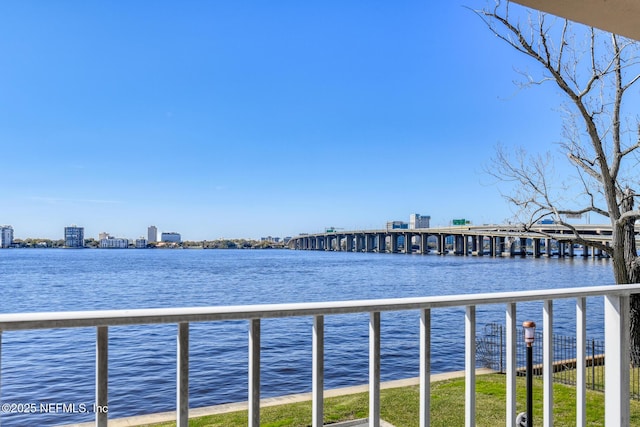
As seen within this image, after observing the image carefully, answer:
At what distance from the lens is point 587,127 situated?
7.85m

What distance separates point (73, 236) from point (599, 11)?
8373cm

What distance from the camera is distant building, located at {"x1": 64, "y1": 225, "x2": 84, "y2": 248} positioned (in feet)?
240

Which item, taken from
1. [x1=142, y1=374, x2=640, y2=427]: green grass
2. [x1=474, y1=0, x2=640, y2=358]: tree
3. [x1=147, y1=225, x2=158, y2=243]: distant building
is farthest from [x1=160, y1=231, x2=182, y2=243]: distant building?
[x1=142, y1=374, x2=640, y2=427]: green grass

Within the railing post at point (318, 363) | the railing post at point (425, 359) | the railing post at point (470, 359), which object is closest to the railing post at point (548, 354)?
the railing post at point (470, 359)

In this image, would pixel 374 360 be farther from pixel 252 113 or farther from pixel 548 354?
pixel 252 113

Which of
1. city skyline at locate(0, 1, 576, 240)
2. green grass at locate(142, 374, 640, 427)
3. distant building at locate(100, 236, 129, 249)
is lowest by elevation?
green grass at locate(142, 374, 640, 427)

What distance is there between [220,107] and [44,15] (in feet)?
69.4

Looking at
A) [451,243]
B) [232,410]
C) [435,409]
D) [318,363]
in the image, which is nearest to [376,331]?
[318,363]

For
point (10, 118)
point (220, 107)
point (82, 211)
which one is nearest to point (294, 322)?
point (220, 107)

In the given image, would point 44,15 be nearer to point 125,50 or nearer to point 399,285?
point 125,50

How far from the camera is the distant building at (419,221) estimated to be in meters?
71.9

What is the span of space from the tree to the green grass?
9.60 ft

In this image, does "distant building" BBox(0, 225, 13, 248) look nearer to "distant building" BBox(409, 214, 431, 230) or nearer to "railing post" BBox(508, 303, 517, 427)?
"distant building" BBox(409, 214, 431, 230)

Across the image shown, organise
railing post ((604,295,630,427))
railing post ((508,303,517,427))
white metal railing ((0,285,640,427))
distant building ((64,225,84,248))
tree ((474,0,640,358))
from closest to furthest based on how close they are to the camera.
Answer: white metal railing ((0,285,640,427))
railing post ((508,303,517,427))
railing post ((604,295,630,427))
tree ((474,0,640,358))
distant building ((64,225,84,248))
